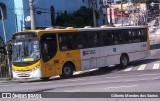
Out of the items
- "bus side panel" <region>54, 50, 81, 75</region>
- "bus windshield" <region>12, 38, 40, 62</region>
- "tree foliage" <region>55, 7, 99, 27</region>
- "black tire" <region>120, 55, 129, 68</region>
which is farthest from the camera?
"tree foliage" <region>55, 7, 99, 27</region>

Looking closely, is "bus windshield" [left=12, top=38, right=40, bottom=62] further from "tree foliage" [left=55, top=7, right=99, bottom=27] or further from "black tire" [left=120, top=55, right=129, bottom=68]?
"tree foliage" [left=55, top=7, right=99, bottom=27]

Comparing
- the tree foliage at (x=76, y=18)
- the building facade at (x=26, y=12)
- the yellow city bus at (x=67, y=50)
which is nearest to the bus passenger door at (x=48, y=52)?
the yellow city bus at (x=67, y=50)

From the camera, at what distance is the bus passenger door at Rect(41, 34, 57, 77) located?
22.9 meters

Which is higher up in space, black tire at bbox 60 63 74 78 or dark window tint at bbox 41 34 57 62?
dark window tint at bbox 41 34 57 62

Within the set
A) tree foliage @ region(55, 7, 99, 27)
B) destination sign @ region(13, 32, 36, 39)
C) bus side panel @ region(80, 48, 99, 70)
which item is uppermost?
tree foliage @ region(55, 7, 99, 27)

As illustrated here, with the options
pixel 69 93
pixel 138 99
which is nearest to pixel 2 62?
pixel 69 93

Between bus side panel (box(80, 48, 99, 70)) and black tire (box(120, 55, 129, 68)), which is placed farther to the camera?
black tire (box(120, 55, 129, 68))

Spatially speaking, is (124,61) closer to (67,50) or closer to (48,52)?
(67,50)

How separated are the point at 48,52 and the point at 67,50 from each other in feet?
5.01

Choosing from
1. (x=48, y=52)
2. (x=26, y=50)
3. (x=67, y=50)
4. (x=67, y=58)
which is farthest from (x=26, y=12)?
(x=48, y=52)

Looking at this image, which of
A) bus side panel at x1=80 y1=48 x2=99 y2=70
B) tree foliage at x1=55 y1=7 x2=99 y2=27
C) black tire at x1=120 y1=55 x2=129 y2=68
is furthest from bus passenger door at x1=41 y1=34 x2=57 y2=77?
tree foliage at x1=55 y1=7 x2=99 y2=27

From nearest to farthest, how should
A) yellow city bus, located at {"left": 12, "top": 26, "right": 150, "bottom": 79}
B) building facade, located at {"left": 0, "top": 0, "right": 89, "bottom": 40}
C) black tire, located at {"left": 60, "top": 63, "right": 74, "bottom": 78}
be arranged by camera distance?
yellow city bus, located at {"left": 12, "top": 26, "right": 150, "bottom": 79}
black tire, located at {"left": 60, "top": 63, "right": 74, "bottom": 78}
building facade, located at {"left": 0, "top": 0, "right": 89, "bottom": 40}

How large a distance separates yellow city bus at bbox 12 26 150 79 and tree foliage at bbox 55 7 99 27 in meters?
22.2

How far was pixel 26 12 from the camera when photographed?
4256 centimetres
